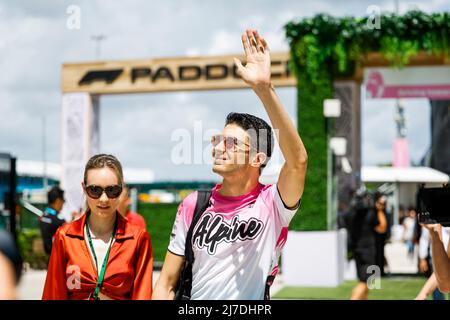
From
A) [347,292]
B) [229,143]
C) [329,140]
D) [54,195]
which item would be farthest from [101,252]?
[329,140]

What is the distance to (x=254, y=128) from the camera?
297cm

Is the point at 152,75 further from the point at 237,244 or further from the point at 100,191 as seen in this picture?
the point at 237,244

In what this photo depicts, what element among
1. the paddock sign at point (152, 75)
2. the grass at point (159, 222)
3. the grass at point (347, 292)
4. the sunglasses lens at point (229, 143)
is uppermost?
the paddock sign at point (152, 75)

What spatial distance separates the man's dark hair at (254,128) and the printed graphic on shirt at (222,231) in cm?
32

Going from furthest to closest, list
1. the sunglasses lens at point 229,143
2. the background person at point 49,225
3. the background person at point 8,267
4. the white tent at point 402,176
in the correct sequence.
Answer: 1. the white tent at point 402,176
2. the background person at point 49,225
3. the sunglasses lens at point 229,143
4. the background person at point 8,267

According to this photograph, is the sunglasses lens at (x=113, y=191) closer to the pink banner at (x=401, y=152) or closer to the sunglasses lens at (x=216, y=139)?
the sunglasses lens at (x=216, y=139)

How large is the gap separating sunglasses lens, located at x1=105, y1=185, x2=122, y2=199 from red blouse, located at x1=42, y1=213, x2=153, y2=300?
0.16 metres

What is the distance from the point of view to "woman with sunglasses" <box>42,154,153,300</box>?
10.4ft

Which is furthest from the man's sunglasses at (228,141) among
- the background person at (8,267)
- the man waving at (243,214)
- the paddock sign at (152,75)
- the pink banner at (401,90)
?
the paddock sign at (152,75)

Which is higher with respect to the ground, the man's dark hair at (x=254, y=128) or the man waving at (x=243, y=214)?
the man's dark hair at (x=254, y=128)

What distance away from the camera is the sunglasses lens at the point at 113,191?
10.7 feet
